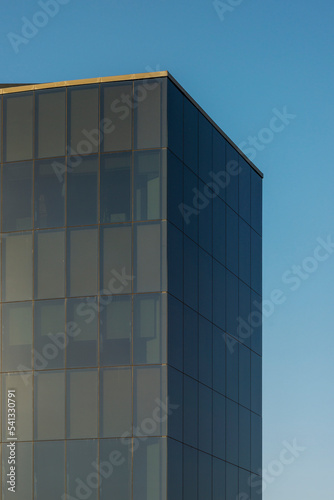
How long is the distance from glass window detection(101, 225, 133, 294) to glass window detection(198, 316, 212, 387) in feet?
15.9

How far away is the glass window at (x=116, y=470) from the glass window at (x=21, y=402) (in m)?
3.28

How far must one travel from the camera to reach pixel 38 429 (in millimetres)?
43594

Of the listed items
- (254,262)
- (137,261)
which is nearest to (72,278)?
(137,261)

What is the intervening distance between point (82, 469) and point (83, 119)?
545 inches

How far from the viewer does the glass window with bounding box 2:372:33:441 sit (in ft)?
143

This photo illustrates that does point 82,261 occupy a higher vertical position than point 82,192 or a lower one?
lower

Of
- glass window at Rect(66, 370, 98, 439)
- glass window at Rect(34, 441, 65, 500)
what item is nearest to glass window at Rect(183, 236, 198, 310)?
glass window at Rect(66, 370, 98, 439)

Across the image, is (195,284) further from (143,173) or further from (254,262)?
(254,262)

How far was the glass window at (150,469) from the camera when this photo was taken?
137 feet

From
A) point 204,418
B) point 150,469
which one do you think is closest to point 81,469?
point 150,469

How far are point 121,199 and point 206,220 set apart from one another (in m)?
5.69

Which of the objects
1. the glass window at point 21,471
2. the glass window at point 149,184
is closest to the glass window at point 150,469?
the glass window at point 21,471

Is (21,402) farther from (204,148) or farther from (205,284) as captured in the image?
(204,148)

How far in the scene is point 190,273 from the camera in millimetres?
46375
